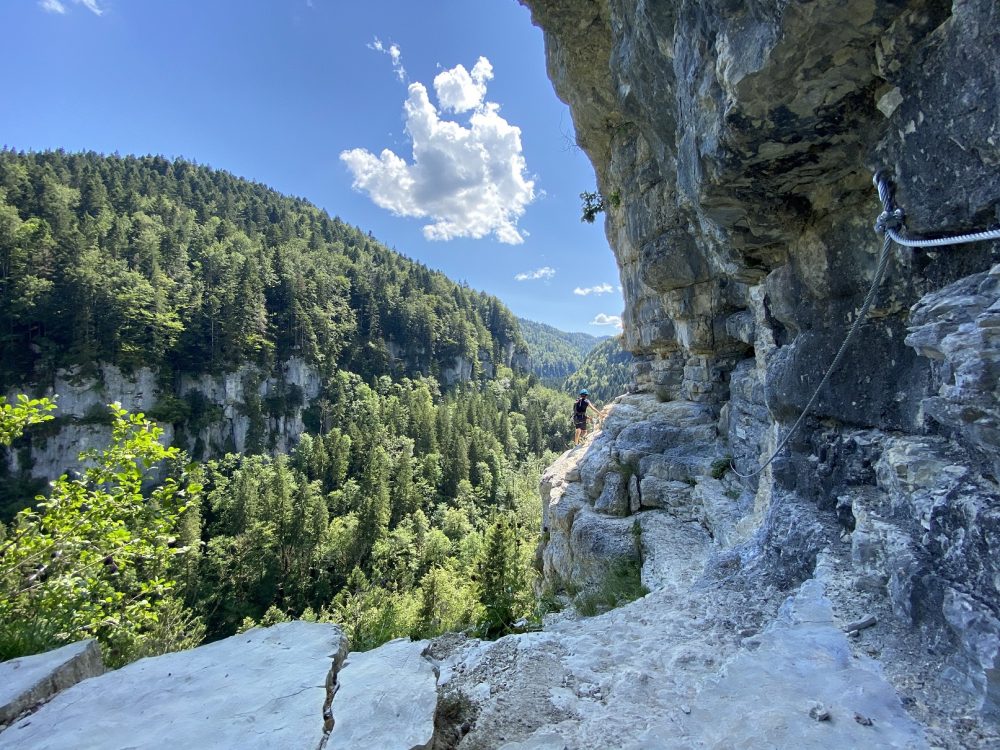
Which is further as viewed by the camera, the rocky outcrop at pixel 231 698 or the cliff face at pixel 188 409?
the cliff face at pixel 188 409

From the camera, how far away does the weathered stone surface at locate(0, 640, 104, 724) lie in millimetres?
2871

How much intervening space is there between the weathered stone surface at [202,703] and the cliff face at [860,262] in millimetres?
3968

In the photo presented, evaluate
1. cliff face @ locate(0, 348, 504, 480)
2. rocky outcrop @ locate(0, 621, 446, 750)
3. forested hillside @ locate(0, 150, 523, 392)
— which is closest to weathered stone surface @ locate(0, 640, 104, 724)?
rocky outcrop @ locate(0, 621, 446, 750)

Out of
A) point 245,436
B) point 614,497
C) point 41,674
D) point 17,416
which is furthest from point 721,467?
point 245,436

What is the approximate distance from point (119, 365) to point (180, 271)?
29.3m

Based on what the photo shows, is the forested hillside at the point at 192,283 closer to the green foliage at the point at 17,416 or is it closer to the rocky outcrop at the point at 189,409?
the rocky outcrop at the point at 189,409

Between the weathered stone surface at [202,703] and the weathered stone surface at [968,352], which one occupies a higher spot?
the weathered stone surface at [968,352]

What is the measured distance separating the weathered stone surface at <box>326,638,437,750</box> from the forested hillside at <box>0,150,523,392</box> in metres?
99.2

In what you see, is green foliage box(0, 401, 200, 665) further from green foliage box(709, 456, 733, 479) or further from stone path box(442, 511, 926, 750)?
green foliage box(709, 456, 733, 479)

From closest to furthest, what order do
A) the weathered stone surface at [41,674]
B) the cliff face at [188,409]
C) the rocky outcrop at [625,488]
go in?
the weathered stone surface at [41,674], the rocky outcrop at [625,488], the cliff face at [188,409]

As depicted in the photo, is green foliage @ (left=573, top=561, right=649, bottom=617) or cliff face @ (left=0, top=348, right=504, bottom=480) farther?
cliff face @ (left=0, top=348, right=504, bottom=480)

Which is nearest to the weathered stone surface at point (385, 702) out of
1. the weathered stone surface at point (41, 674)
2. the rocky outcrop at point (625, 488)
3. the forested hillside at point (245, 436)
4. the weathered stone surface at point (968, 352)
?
the forested hillside at point (245, 436)

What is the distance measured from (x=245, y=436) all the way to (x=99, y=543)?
94.0 meters

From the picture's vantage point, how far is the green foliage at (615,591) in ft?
22.8
